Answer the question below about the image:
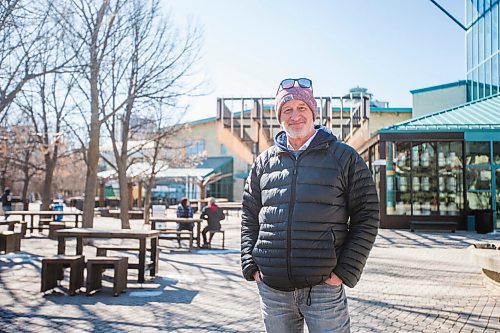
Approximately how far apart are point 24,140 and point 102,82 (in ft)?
34.8

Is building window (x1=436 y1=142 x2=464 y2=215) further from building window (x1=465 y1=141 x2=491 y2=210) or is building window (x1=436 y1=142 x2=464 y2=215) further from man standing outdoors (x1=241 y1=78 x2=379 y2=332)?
man standing outdoors (x1=241 y1=78 x2=379 y2=332)

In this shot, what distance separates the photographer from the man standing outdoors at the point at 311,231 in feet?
9.48

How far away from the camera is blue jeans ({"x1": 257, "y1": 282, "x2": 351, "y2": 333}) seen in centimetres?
291

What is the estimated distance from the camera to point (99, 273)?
27.6 feet

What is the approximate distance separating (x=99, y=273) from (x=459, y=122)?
1928 centimetres

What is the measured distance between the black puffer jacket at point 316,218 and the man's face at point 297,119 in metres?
0.09

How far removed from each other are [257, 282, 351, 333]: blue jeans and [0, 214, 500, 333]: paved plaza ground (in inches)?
121

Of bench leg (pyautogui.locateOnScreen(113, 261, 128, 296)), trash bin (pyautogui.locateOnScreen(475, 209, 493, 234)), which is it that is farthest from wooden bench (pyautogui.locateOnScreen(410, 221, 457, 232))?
bench leg (pyautogui.locateOnScreen(113, 261, 128, 296))

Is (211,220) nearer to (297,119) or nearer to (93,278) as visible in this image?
(93,278)

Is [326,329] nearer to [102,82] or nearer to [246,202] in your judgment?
[246,202]

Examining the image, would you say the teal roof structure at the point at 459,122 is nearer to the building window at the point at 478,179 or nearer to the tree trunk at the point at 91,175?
the building window at the point at 478,179

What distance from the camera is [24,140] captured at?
89.2 ft

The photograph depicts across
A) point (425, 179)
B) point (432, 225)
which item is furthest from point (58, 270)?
point (425, 179)

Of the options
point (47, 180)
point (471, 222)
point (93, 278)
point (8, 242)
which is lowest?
point (93, 278)
